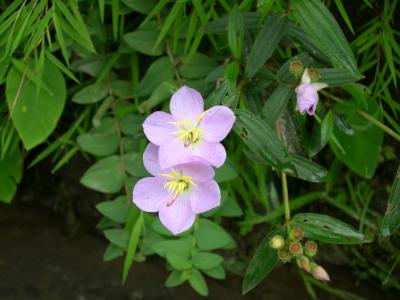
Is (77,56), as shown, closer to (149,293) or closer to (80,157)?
(80,157)

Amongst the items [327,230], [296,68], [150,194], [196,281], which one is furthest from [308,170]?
[196,281]

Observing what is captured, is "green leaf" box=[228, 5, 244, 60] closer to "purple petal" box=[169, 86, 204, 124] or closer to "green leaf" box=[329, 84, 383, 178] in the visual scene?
"purple petal" box=[169, 86, 204, 124]

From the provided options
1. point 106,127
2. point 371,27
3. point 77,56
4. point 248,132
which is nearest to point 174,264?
point 106,127

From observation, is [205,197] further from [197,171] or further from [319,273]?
[319,273]

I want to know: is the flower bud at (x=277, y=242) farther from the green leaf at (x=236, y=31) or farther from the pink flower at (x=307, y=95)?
the green leaf at (x=236, y=31)

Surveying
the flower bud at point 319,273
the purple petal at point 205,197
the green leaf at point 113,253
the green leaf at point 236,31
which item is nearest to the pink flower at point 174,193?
the purple petal at point 205,197

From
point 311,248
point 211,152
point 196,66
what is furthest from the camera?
point 196,66
